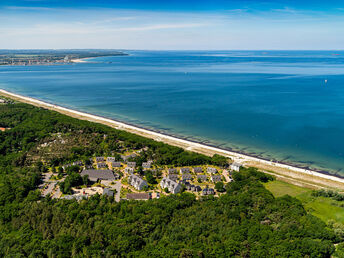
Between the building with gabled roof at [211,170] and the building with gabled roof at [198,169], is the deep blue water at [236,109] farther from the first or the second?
the building with gabled roof at [198,169]

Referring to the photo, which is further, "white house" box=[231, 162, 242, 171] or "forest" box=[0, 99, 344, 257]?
"white house" box=[231, 162, 242, 171]

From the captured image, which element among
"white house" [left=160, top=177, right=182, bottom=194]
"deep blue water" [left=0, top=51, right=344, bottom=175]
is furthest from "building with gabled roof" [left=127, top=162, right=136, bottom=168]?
"deep blue water" [left=0, top=51, right=344, bottom=175]

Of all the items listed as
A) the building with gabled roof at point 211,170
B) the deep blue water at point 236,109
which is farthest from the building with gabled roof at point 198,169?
the deep blue water at point 236,109

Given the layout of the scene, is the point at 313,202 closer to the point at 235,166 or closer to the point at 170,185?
the point at 235,166

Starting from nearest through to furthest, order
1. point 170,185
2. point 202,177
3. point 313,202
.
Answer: point 313,202 < point 170,185 < point 202,177

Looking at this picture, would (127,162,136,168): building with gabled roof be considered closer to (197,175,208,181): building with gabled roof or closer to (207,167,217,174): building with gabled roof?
(197,175,208,181): building with gabled roof

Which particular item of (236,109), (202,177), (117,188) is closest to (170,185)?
(202,177)

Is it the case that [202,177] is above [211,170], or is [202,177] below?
below
